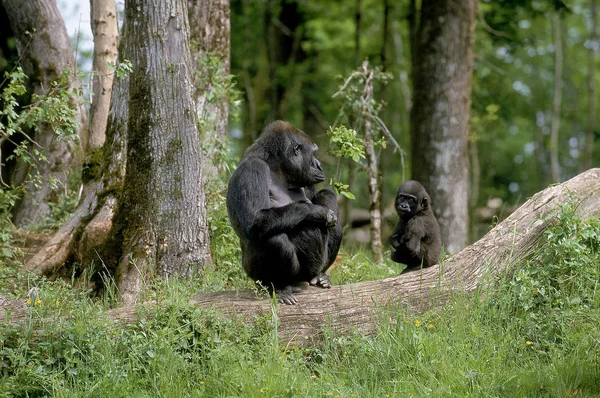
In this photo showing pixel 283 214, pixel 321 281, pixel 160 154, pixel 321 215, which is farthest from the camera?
pixel 160 154

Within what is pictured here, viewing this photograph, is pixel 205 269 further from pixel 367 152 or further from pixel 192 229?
pixel 367 152

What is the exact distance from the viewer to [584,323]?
16.8 ft

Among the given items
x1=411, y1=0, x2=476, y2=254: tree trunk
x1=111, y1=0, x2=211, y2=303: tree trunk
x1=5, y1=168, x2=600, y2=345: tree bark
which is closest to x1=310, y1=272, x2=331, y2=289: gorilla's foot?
x1=5, y1=168, x2=600, y2=345: tree bark

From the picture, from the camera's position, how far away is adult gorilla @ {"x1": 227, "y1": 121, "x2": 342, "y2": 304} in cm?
567

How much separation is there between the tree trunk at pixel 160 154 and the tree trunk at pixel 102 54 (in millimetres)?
2403

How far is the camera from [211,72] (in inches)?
357

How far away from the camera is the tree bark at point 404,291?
5359mm

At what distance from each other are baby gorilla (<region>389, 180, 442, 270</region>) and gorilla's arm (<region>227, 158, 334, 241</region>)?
1.73 metres

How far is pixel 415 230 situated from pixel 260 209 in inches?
88.7

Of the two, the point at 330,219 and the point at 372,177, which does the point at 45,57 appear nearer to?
the point at 372,177

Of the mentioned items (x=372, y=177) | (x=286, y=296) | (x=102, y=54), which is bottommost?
(x=286, y=296)

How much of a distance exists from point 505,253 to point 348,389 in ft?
6.49

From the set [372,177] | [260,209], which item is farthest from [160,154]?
[372,177]

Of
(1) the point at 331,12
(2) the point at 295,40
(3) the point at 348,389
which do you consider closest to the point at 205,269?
(3) the point at 348,389
